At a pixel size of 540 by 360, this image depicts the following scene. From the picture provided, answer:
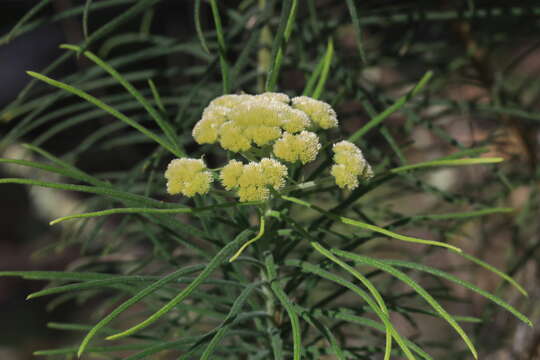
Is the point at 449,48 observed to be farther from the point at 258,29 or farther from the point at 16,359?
the point at 16,359

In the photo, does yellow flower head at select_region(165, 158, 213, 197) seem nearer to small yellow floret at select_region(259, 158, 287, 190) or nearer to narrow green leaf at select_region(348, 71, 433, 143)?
small yellow floret at select_region(259, 158, 287, 190)

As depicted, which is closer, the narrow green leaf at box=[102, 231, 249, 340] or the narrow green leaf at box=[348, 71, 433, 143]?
the narrow green leaf at box=[102, 231, 249, 340]

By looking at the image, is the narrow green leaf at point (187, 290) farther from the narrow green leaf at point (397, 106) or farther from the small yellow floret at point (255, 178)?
the narrow green leaf at point (397, 106)

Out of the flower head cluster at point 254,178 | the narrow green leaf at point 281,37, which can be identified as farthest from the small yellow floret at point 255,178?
the narrow green leaf at point 281,37

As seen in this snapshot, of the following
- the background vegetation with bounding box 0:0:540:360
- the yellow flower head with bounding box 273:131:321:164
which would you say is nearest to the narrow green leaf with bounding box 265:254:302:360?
the background vegetation with bounding box 0:0:540:360

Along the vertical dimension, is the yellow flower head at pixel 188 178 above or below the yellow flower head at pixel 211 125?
below

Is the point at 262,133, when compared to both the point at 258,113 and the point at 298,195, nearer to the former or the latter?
the point at 258,113

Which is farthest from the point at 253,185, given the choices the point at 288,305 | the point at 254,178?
the point at 288,305

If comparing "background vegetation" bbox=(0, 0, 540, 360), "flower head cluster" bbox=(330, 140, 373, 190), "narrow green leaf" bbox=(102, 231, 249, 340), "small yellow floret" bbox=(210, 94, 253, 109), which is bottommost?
"background vegetation" bbox=(0, 0, 540, 360)
